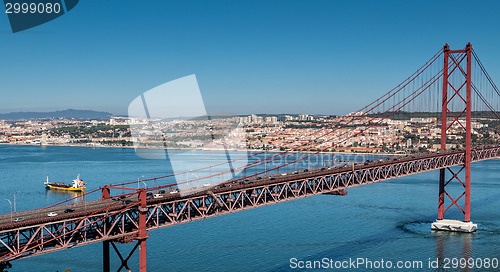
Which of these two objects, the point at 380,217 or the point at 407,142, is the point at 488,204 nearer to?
the point at 380,217

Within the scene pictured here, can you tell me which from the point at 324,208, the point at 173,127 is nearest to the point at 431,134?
the point at 173,127

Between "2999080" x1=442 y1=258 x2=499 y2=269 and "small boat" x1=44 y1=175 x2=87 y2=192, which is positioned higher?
"small boat" x1=44 y1=175 x2=87 y2=192

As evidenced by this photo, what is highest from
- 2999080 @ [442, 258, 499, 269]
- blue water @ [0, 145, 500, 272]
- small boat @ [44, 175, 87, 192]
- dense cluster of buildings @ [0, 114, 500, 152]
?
dense cluster of buildings @ [0, 114, 500, 152]

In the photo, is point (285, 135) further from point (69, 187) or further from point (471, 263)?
point (471, 263)

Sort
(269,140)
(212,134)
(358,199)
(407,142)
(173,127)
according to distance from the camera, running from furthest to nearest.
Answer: (269,140), (173,127), (212,134), (407,142), (358,199)

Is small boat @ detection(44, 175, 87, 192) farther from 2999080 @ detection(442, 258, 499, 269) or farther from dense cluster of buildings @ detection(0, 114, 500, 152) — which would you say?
2999080 @ detection(442, 258, 499, 269)

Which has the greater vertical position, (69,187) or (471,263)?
(69,187)

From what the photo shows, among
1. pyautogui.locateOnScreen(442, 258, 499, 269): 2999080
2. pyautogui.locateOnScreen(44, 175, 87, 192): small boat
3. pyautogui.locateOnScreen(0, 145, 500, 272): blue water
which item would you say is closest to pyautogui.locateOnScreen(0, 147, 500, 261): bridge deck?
pyautogui.locateOnScreen(0, 145, 500, 272): blue water

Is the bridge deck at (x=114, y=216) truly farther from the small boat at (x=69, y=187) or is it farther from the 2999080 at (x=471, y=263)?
the small boat at (x=69, y=187)

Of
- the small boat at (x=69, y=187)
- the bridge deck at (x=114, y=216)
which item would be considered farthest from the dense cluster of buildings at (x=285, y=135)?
the bridge deck at (x=114, y=216)

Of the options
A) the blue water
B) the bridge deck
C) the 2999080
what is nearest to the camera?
the bridge deck

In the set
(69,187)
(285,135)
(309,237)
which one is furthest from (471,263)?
(285,135)
